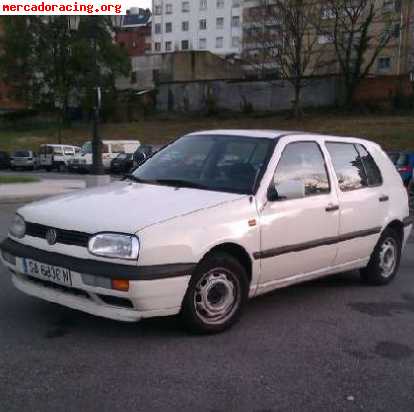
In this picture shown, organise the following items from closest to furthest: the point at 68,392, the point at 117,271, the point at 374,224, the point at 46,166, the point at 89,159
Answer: the point at 68,392 → the point at 117,271 → the point at 374,224 → the point at 89,159 → the point at 46,166

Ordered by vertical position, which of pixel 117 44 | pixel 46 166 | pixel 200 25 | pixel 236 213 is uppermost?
pixel 200 25

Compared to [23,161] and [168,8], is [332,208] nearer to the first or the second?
[23,161]

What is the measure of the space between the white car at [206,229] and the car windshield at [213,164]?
1 centimetres

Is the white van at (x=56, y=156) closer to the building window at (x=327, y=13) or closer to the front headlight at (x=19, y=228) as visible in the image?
the building window at (x=327, y=13)

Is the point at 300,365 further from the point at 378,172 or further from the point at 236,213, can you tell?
the point at 378,172

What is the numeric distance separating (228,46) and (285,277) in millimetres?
79798

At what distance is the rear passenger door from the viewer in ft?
17.9

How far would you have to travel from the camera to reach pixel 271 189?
4.74 metres

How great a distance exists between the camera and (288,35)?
1687 inches

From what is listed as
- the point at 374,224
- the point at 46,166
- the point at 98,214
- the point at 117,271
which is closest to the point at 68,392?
the point at 117,271

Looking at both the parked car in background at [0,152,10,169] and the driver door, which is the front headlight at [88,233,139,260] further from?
the parked car in background at [0,152,10,169]

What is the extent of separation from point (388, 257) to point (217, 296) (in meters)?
2.66

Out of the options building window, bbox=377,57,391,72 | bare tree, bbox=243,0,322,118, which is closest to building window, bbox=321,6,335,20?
bare tree, bbox=243,0,322,118

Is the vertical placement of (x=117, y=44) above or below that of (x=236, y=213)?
above
